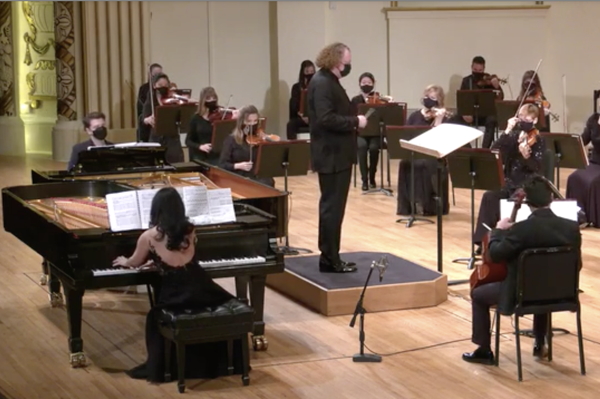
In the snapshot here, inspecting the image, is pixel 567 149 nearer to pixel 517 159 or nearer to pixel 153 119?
pixel 517 159

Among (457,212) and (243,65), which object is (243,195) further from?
(243,65)

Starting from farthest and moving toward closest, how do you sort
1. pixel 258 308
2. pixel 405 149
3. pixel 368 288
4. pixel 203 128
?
pixel 405 149, pixel 203 128, pixel 368 288, pixel 258 308

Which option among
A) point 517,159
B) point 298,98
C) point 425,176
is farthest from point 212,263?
point 298,98

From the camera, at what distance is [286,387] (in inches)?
231

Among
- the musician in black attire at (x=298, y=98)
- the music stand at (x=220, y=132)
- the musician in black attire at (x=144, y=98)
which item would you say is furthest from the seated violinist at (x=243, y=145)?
the musician in black attire at (x=298, y=98)

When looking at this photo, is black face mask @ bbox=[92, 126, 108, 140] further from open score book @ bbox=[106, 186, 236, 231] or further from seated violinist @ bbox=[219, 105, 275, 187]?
open score book @ bbox=[106, 186, 236, 231]

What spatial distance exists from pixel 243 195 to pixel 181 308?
169cm

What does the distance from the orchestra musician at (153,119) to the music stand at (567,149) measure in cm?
367

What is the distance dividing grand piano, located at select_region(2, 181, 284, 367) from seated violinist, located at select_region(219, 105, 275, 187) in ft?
7.56

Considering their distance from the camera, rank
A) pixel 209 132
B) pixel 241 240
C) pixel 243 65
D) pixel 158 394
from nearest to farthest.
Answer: pixel 158 394
pixel 241 240
pixel 209 132
pixel 243 65

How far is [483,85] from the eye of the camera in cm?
1446

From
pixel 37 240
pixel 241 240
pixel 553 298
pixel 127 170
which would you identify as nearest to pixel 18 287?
pixel 127 170

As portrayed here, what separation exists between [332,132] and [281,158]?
4.44 ft

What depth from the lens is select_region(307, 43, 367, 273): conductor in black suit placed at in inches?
291
